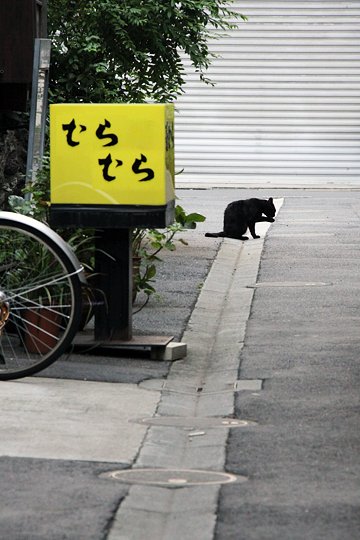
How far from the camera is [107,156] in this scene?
9133mm

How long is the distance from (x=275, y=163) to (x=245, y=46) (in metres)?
2.70

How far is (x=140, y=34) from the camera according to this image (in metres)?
17.9

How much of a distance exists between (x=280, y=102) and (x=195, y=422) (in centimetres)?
2588

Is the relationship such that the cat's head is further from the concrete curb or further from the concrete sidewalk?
the concrete sidewalk

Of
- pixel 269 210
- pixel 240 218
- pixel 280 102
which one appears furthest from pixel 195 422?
pixel 280 102

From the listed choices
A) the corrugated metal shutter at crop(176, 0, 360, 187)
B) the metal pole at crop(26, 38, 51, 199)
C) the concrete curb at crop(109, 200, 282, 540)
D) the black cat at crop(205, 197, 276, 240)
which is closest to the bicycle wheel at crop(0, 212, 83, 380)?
the concrete curb at crop(109, 200, 282, 540)

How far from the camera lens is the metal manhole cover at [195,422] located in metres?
7.54

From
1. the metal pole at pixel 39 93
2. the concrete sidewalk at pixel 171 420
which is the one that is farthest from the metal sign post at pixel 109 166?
the metal pole at pixel 39 93

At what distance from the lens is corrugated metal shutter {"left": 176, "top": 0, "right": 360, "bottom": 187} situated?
32906 mm

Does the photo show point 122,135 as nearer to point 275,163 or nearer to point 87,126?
point 87,126

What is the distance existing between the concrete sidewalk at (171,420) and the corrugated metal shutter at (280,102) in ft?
62.8

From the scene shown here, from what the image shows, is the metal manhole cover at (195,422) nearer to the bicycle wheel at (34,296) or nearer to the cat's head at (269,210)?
the bicycle wheel at (34,296)

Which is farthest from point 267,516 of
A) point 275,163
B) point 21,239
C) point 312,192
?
point 275,163

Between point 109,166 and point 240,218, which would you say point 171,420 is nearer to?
point 109,166
